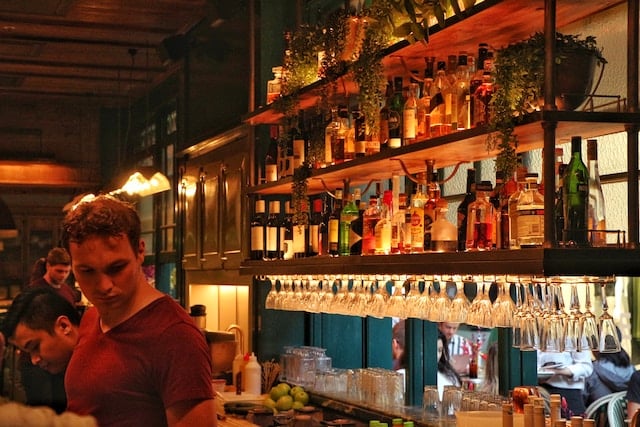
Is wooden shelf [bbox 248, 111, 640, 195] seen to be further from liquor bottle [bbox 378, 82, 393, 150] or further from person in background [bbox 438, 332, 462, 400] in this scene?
person in background [bbox 438, 332, 462, 400]

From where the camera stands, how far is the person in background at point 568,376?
646cm

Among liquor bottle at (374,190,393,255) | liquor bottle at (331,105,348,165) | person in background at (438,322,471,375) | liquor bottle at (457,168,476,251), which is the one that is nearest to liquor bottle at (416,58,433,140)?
liquor bottle at (457,168,476,251)

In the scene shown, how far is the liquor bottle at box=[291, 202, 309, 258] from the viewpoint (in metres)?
5.54

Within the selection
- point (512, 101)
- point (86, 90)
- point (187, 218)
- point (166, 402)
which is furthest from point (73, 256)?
point (86, 90)

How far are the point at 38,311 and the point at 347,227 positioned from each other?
2.35 meters

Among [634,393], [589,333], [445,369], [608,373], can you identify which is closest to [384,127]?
[589,333]

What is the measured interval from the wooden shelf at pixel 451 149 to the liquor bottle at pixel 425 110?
0.10 meters

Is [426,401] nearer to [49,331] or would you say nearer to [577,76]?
[577,76]

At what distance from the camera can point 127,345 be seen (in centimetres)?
282

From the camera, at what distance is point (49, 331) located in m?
3.02

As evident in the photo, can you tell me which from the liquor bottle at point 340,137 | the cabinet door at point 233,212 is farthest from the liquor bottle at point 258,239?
the liquor bottle at point 340,137

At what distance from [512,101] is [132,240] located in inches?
50.3

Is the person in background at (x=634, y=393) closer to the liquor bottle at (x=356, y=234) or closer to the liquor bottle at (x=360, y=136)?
the liquor bottle at (x=356, y=234)

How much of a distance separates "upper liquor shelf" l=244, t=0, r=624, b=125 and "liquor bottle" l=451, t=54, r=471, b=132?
90mm
